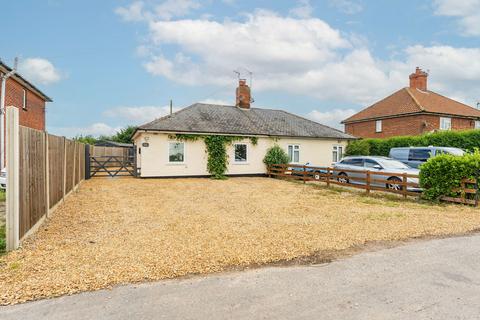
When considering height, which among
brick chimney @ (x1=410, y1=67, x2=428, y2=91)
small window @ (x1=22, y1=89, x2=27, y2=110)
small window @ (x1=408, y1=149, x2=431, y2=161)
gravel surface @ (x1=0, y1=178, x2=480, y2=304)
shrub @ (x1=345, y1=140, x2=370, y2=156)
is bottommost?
gravel surface @ (x1=0, y1=178, x2=480, y2=304)

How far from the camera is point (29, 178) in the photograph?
6031mm

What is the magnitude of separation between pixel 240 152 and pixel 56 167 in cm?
1366

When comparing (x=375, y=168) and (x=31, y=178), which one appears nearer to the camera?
(x=31, y=178)

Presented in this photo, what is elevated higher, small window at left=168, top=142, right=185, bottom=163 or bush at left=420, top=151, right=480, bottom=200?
small window at left=168, top=142, right=185, bottom=163

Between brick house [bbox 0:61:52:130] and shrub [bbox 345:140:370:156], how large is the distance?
72.4ft

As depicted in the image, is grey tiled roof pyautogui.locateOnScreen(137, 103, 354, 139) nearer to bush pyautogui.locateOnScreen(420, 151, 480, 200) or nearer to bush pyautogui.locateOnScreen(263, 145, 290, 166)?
bush pyautogui.locateOnScreen(263, 145, 290, 166)

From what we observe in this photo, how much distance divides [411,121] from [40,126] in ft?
103

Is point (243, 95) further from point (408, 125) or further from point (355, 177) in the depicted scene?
point (408, 125)

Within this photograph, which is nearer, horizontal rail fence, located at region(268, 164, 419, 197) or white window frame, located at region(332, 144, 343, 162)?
horizontal rail fence, located at region(268, 164, 419, 197)

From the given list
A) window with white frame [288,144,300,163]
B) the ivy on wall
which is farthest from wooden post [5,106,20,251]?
window with white frame [288,144,300,163]

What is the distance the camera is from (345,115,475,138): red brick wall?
2866 centimetres

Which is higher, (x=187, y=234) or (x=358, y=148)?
(x=358, y=148)

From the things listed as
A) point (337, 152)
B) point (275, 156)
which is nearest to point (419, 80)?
point (337, 152)

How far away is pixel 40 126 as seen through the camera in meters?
24.2
